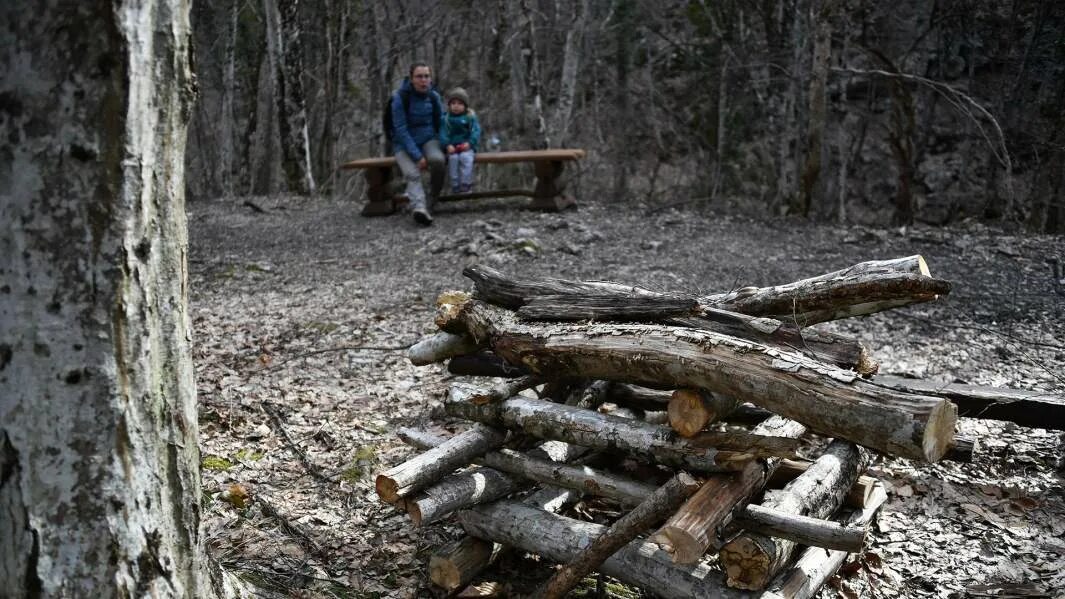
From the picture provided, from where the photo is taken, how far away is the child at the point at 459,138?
424 inches

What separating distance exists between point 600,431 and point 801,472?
3.21 ft

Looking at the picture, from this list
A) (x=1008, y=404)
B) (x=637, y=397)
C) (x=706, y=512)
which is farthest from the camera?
(x=637, y=397)

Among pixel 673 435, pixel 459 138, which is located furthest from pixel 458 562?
pixel 459 138

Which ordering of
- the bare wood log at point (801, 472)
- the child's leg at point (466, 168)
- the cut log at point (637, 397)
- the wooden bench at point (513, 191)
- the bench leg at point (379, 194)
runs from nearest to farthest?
the bare wood log at point (801, 472) < the cut log at point (637, 397) < the wooden bench at point (513, 191) < the child's leg at point (466, 168) < the bench leg at point (379, 194)

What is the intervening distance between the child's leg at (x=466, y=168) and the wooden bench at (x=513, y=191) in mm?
106

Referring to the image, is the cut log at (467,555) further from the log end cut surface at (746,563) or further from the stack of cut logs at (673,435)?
the log end cut surface at (746,563)

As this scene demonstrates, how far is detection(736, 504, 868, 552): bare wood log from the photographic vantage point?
307 cm

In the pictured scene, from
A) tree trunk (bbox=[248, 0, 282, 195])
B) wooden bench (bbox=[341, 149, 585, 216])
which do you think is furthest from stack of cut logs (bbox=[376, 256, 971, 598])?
tree trunk (bbox=[248, 0, 282, 195])

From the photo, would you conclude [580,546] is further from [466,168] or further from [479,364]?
[466,168]

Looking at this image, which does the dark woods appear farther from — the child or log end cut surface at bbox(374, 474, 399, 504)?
log end cut surface at bbox(374, 474, 399, 504)

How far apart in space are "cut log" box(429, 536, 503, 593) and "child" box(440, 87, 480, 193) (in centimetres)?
771

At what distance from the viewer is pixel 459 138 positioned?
432 inches

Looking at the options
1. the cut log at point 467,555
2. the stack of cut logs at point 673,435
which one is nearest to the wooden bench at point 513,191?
the stack of cut logs at point 673,435

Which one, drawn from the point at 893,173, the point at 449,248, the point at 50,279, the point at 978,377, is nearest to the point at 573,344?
the point at 50,279
